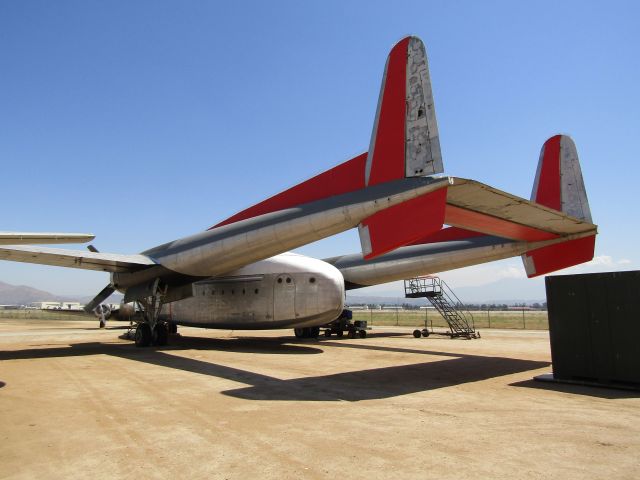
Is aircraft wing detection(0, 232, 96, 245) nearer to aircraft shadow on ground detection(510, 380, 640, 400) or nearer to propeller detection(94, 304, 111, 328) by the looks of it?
aircraft shadow on ground detection(510, 380, 640, 400)

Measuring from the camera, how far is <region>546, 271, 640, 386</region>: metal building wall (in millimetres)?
10195

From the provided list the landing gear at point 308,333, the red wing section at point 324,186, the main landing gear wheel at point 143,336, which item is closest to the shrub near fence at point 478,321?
the landing gear at point 308,333

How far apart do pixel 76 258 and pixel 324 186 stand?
38.5 ft

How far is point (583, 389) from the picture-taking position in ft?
34.3

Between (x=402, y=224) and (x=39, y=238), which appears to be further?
(x=402, y=224)

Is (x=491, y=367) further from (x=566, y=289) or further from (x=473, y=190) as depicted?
(x=473, y=190)

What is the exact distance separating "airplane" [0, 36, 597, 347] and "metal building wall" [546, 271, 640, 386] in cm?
255

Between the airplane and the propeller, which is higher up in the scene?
the airplane

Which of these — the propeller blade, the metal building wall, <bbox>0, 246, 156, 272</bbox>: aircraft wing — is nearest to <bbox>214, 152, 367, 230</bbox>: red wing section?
the metal building wall

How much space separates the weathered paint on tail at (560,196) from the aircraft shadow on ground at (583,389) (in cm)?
660

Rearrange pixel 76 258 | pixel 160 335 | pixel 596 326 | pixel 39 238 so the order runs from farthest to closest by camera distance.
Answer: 1. pixel 160 335
2. pixel 76 258
3. pixel 596 326
4. pixel 39 238

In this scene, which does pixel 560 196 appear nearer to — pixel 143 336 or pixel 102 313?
pixel 143 336

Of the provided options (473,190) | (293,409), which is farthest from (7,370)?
(473,190)

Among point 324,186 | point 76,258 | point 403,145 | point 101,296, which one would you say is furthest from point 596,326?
point 101,296
